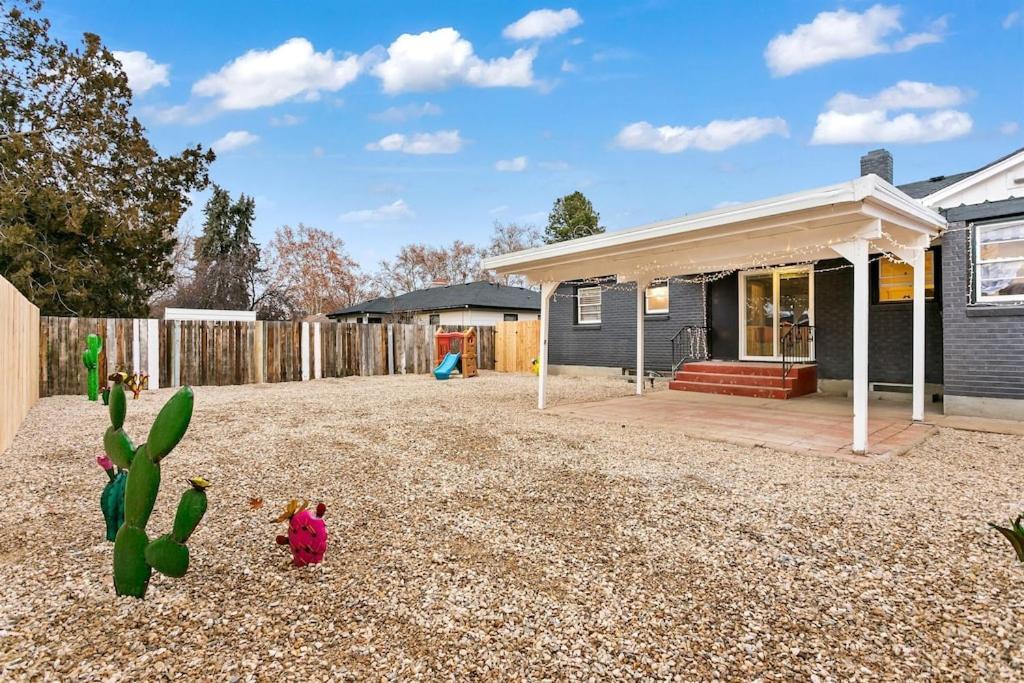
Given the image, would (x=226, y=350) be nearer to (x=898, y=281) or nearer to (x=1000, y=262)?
(x=898, y=281)

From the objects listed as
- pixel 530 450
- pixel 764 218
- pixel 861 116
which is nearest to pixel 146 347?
pixel 530 450

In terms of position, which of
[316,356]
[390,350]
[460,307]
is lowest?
[316,356]

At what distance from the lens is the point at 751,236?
5730 millimetres

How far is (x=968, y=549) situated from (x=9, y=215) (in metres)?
18.0

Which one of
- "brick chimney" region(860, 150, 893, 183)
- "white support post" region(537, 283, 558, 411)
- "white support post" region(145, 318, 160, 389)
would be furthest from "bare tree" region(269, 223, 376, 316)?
"brick chimney" region(860, 150, 893, 183)

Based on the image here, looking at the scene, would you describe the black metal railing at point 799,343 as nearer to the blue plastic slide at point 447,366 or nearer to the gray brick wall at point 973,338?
the gray brick wall at point 973,338

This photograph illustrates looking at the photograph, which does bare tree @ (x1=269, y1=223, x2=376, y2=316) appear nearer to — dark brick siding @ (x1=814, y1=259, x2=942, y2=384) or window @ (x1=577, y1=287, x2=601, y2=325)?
window @ (x1=577, y1=287, x2=601, y2=325)

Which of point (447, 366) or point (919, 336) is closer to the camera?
point (919, 336)

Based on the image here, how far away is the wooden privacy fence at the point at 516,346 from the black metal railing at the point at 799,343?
6843mm

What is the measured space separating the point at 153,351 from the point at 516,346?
9184 millimetres

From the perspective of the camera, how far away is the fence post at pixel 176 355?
1059 cm

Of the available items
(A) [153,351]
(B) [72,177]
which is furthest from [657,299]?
(B) [72,177]

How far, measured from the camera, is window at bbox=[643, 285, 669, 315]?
1232cm

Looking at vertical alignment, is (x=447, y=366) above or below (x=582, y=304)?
below
